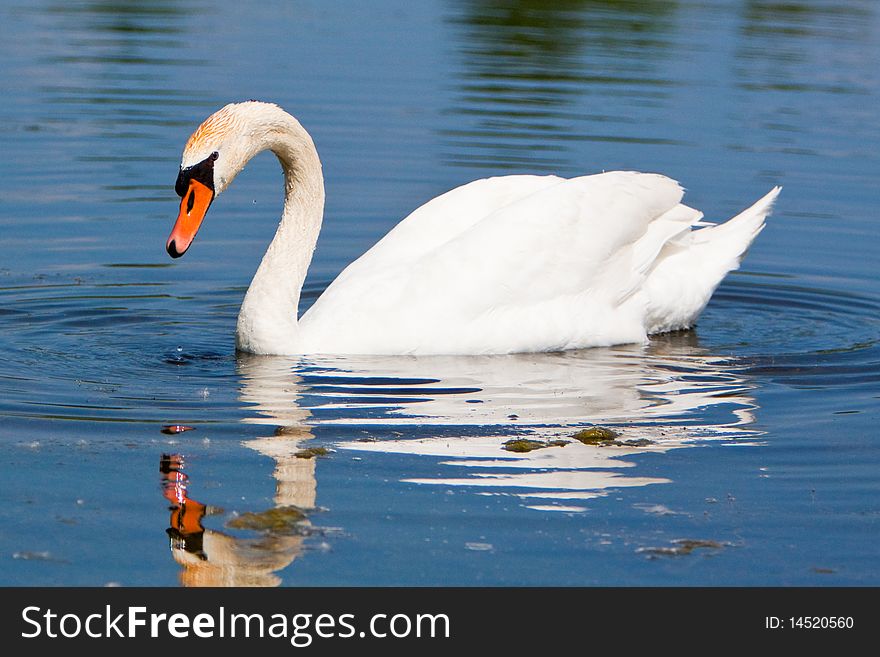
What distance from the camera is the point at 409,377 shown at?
8.69 meters

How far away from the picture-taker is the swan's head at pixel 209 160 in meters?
8.55

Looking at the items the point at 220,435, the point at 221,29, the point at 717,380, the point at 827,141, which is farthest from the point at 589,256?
the point at 221,29

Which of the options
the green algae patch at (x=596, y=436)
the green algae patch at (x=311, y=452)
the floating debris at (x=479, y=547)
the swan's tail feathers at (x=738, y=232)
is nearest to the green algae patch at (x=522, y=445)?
the green algae patch at (x=596, y=436)

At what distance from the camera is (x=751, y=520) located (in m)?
6.46

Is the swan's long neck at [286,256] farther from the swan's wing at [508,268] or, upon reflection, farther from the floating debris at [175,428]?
the floating debris at [175,428]

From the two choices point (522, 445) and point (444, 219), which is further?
point (444, 219)

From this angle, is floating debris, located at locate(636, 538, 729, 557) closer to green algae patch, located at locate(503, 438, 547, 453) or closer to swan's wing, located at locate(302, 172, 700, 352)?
green algae patch, located at locate(503, 438, 547, 453)

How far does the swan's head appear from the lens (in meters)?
8.55

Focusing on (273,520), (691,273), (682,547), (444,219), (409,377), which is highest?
(444,219)

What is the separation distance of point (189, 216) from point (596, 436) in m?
2.58

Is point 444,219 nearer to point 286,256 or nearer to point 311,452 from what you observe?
point 286,256

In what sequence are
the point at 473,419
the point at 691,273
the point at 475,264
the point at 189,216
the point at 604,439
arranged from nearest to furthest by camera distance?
the point at 604,439 < the point at 473,419 < the point at 189,216 < the point at 475,264 < the point at 691,273

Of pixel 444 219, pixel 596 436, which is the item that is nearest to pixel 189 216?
pixel 444 219

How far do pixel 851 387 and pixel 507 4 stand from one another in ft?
67.9
